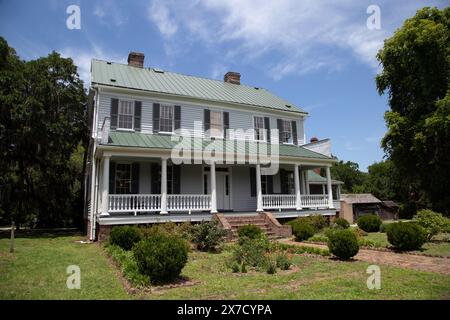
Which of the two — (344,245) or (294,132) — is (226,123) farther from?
(344,245)

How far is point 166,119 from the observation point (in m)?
18.4

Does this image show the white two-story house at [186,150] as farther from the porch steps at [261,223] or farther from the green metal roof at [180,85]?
the porch steps at [261,223]

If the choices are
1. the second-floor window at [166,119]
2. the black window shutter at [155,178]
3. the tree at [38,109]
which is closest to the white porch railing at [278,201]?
the black window shutter at [155,178]

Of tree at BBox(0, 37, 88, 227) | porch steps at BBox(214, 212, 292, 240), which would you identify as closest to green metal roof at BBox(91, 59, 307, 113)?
Result: tree at BBox(0, 37, 88, 227)

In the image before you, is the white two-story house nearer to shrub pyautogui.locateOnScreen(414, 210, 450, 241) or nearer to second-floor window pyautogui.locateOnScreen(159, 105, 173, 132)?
second-floor window pyautogui.locateOnScreen(159, 105, 173, 132)

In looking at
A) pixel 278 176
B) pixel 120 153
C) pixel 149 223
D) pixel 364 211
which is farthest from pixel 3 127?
pixel 364 211

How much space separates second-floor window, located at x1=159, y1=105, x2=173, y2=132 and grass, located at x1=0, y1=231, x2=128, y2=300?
7.93 meters

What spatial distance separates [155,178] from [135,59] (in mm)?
8967

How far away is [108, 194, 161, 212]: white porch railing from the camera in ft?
48.8

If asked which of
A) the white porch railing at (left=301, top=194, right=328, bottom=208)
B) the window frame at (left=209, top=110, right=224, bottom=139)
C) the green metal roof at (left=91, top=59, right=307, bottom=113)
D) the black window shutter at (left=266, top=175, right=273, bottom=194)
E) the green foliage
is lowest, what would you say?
the green foliage

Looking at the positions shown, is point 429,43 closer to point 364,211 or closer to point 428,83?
point 428,83

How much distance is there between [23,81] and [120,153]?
7.84 m

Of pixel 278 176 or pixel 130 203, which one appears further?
pixel 278 176
